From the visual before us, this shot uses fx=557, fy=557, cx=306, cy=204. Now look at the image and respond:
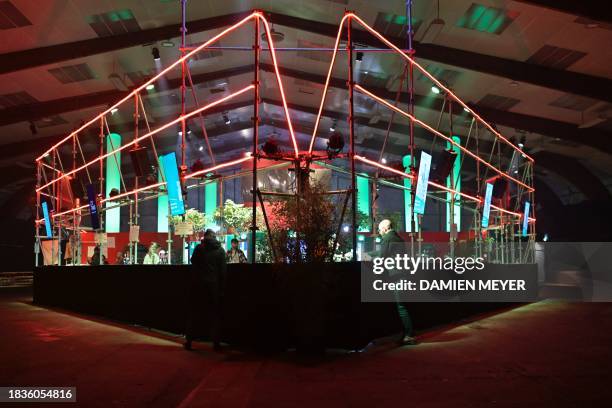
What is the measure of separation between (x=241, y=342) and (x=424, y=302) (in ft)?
9.37

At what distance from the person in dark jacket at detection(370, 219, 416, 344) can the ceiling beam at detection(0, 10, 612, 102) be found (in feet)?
27.2

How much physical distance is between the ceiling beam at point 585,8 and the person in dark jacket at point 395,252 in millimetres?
6288

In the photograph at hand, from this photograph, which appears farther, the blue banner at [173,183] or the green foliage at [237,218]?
the green foliage at [237,218]

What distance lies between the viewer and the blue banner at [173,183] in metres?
7.96

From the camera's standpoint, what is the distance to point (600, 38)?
11914 millimetres

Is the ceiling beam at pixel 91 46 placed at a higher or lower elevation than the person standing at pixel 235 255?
higher

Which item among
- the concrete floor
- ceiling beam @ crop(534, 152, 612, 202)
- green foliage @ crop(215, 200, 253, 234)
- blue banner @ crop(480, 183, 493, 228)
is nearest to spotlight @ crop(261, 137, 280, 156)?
the concrete floor

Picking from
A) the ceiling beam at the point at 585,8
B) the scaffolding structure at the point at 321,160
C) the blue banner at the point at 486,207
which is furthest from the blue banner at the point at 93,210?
the ceiling beam at the point at 585,8

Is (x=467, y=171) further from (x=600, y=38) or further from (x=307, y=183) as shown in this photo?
(x=307, y=183)

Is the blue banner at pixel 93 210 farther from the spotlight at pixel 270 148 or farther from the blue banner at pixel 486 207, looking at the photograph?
the blue banner at pixel 486 207

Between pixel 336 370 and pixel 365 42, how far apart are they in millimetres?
10868

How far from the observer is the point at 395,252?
716 centimetres

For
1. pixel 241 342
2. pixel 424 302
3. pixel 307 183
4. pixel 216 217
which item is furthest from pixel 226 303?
pixel 216 217

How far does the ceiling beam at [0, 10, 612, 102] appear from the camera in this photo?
1372 cm
